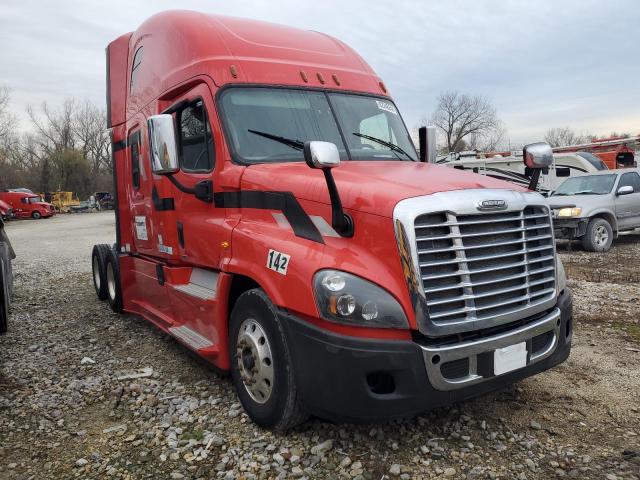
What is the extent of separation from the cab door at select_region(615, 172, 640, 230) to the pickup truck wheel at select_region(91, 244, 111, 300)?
427 inches

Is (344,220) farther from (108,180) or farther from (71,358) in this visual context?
(108,180)

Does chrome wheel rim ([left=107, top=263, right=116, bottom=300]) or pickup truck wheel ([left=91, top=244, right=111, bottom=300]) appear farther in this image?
pickup truck wheel ([left=91, top=244, right=111, bottom=300])

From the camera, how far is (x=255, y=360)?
3482mm

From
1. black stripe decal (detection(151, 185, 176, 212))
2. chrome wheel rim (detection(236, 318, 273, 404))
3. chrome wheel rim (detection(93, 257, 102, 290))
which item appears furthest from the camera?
chrome wheel rim (detection(93, 257, 102, 290))

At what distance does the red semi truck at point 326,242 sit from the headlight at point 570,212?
7.41 metres

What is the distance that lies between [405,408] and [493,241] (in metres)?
1.14

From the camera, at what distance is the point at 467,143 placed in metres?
63.0

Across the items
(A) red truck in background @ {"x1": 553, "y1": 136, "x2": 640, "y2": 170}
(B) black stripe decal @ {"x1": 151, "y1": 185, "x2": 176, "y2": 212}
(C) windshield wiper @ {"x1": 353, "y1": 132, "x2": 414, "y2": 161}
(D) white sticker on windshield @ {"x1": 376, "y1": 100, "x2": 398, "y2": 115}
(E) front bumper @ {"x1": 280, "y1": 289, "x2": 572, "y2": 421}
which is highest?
(A) red truck in background @ {"x1": 553, "y1": 136, "x2": 640, "y2": 170}

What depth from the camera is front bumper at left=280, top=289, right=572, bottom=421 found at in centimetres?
283

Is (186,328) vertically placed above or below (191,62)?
below

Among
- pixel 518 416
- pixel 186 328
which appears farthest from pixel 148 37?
pixel 518 416

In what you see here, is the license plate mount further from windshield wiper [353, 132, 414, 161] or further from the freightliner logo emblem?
windshield wiper [353, 132, 414, 161]

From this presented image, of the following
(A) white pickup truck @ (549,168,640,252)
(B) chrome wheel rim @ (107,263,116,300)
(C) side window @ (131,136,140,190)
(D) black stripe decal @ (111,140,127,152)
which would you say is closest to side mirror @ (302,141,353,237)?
(C) side window @ (131,136,140,190)

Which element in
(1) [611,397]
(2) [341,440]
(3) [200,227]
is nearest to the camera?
(2) [341,440]
